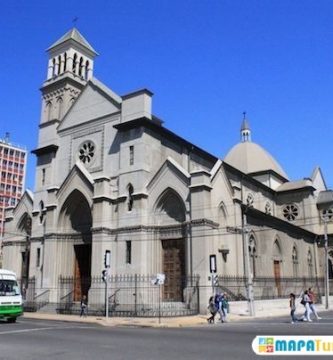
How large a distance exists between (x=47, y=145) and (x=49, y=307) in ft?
50.0

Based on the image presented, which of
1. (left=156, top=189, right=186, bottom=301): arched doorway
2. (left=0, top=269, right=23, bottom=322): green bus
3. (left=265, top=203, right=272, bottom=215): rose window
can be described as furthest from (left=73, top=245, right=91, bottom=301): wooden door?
(left=265, top=203, right=272, bottom=215): rose window

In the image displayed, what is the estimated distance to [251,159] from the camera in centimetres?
6378

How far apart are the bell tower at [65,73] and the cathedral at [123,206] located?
0.11m

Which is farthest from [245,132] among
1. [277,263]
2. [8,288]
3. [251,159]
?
[8,288]

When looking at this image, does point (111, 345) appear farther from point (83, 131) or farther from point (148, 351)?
point (83, 131)

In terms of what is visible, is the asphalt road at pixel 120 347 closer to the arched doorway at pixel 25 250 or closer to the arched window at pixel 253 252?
the arched window at pixel 253 252

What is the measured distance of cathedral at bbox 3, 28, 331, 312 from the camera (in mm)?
33906

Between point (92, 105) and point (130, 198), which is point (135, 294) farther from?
point (92, 105)

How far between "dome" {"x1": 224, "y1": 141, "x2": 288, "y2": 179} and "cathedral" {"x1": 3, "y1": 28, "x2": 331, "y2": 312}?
38.8 feet

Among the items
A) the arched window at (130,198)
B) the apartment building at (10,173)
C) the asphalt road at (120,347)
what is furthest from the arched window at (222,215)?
the apartment building at (10,173)

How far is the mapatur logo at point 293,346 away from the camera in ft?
37.9

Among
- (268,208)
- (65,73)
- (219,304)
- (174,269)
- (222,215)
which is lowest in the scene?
(219,304)

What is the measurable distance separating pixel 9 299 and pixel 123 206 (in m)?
14.0

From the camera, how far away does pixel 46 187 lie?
141 ft
